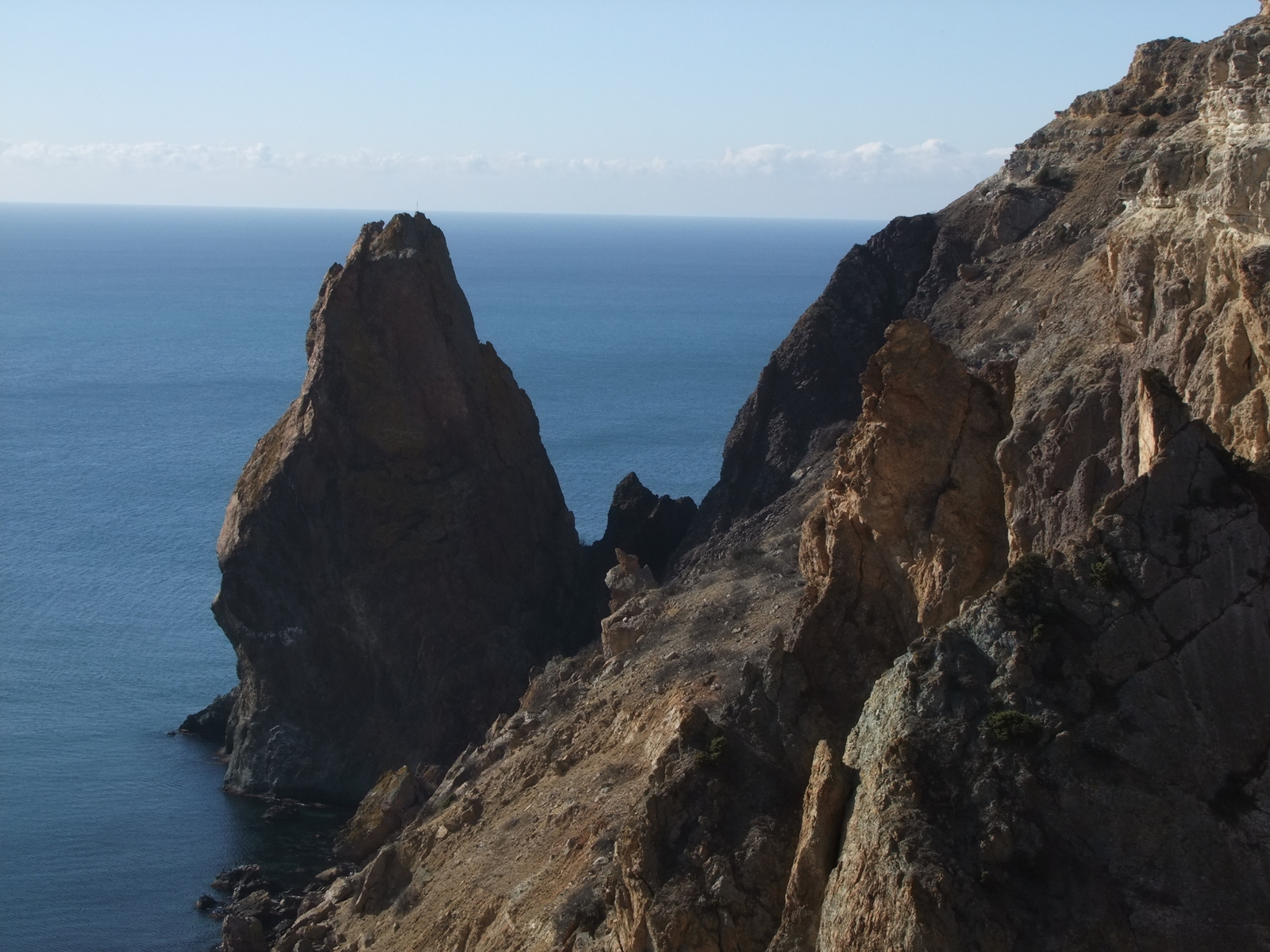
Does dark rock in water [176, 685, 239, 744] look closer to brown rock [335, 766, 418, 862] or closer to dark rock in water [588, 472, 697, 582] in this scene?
brown rock [335, 766, 418, 862]

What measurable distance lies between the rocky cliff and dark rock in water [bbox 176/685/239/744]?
2123 cm

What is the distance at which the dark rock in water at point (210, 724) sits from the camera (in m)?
78.6

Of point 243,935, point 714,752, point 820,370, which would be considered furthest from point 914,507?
point 820,370

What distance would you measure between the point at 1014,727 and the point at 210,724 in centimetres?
6181

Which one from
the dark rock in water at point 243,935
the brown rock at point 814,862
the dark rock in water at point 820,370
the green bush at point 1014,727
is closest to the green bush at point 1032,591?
the green bush at point 1014,727

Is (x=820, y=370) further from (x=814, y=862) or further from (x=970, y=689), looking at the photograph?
(x=970, y=689)

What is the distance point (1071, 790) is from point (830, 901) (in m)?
4.15

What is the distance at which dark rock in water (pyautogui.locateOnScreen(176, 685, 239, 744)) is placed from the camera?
78.6 m

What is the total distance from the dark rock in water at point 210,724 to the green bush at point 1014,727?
60767 millimetres

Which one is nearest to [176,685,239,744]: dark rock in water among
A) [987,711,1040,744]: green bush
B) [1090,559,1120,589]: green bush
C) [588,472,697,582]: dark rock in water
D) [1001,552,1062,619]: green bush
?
[588,472,697,582]: dark rock in water

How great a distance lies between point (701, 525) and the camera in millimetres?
78750

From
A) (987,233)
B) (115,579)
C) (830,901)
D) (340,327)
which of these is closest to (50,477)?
(115,579)

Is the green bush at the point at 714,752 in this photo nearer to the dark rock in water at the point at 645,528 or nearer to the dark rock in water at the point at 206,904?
the dark rock in water at the point at 206,904

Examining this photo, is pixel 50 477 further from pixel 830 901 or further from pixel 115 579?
pixel 830 901
